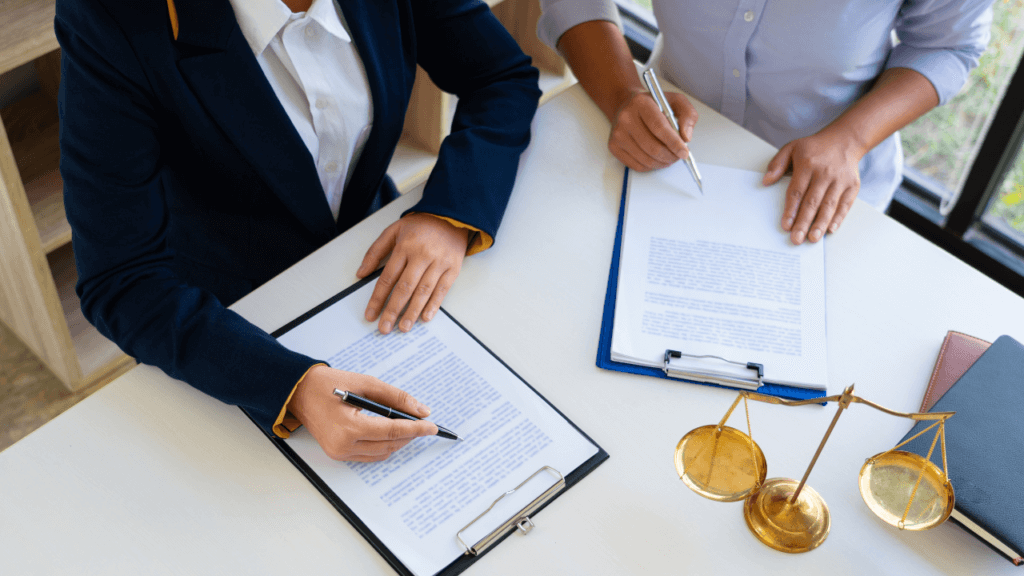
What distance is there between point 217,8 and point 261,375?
1.48 ft

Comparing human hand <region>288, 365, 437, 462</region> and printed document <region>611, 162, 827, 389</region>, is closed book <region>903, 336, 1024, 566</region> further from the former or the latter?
human hand <region>288, 365, 437, 462</region>

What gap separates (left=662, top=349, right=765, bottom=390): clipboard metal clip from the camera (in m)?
0.96

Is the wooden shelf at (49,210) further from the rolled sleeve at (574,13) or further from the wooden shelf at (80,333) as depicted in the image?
the rolled sleeve at (574,13)

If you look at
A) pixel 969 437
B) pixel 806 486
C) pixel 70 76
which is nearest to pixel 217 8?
pixel 70 76

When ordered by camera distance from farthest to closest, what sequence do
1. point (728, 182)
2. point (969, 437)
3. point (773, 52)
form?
1. point (773, 52)
2. point (728, 182)
3. point (969, 437)

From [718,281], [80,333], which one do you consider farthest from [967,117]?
[80,333]

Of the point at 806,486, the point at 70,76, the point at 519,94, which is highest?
the point at 70,76

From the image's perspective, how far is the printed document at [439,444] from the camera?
83 cm

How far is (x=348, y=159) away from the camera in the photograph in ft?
4.04

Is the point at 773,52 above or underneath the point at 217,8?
underneath

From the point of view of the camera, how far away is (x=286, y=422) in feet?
2.92

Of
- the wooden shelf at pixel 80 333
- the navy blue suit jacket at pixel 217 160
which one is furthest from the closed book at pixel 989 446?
the wooden shelf at pixel 80 333

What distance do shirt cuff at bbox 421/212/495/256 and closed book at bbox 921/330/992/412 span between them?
588 mm

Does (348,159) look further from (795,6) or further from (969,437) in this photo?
(969,437)
